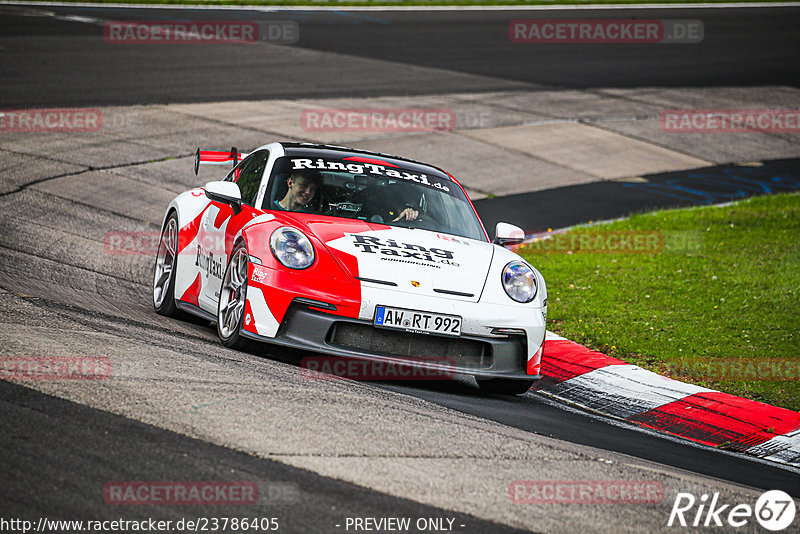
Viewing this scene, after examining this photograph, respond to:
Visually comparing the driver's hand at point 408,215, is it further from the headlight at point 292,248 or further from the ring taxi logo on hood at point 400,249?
the headlight at point 292,248

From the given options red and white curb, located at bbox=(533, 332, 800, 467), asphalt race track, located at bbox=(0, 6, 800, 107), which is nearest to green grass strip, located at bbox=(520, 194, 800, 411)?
red and white curb, located at bbox=(533, 332, 800, 467)

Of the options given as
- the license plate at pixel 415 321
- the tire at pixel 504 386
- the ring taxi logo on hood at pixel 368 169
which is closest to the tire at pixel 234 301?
the license plate at pixel 415 321

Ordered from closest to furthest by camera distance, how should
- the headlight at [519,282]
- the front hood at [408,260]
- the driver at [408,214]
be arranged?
the front hood at [408,260] < the headlight at [519,282] < the driver at [408,214]

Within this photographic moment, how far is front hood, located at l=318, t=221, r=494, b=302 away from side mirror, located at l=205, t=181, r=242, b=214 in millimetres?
774

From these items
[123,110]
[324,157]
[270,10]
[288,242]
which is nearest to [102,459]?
[288,242]

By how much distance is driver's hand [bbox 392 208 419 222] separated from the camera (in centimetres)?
718

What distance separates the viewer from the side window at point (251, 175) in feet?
24.1

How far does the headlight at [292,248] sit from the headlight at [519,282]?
1273mm

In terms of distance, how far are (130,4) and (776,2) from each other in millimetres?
24282

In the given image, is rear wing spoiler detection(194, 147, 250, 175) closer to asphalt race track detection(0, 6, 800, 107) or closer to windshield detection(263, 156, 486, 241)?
windshield detection(263, 156, 486, 241)

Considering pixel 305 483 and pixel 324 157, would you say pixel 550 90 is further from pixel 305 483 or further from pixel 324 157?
pixel 305 483

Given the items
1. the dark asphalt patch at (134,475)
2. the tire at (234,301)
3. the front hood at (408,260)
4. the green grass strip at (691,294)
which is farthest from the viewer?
Result: the green grass strip at (691,294)

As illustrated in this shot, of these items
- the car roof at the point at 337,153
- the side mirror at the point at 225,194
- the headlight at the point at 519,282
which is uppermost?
the car roof at the point at 337,153

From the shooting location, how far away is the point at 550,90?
2141cm
